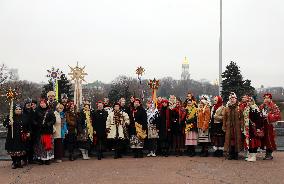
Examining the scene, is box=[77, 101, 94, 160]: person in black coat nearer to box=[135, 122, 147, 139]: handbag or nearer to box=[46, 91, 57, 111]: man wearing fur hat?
box=[46, 91, 57, 111]: man wearing fur hat

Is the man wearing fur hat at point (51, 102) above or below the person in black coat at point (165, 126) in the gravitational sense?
above

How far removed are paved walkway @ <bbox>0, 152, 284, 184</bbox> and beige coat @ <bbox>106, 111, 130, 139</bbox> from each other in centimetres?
70

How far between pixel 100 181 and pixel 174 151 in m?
4.10

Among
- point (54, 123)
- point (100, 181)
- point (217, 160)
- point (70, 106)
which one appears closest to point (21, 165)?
point (54, 123)

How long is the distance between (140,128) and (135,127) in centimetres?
14

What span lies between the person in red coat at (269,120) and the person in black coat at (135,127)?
317 cm

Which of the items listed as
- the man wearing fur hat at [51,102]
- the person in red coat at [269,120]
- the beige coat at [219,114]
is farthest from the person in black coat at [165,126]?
the man wearing fur hat at [51,102]

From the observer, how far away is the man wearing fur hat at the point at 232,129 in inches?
411

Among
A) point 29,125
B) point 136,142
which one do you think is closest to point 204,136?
point 136,142

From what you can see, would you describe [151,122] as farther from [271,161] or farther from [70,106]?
[271,161]

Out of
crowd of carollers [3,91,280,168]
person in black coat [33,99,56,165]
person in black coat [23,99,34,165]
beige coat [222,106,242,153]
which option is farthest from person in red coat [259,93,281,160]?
person in black coat [23,99,34,165]

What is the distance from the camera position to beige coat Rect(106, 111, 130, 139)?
1096 centimetres

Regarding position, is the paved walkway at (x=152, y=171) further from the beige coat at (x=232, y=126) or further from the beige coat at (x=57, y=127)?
the beige coat at (x=57, y=127)

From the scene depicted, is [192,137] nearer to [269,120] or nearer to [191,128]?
[191,128]
